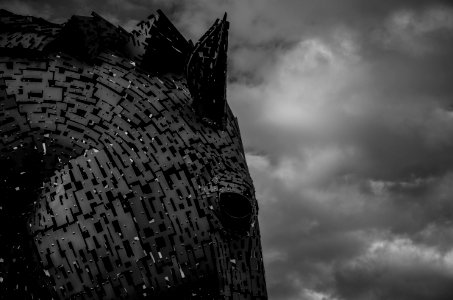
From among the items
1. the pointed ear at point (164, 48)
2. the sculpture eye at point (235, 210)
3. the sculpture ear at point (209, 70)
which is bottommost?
the sculpture eye at point (235, 210)

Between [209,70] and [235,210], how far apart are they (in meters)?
0.82

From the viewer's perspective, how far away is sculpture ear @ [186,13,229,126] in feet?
8.47

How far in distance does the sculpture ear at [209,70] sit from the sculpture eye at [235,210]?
64cm

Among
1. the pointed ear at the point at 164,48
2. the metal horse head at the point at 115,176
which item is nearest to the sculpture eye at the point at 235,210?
the metal horse head at the point at 115,176

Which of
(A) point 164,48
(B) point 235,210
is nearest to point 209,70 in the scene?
(A) point 164,48

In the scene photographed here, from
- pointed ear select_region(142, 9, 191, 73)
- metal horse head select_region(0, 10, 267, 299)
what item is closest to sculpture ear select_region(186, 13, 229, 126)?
metal horse head select_region(0, 10, 267, 299)

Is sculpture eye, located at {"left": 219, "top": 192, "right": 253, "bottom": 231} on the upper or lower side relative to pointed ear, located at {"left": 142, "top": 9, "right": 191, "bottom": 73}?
lower

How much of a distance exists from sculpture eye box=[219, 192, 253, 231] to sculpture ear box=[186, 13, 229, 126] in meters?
0.64

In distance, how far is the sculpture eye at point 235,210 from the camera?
2.21m

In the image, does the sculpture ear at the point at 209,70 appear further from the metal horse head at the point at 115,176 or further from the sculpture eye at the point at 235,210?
the sculpture eye at the point at 235,210

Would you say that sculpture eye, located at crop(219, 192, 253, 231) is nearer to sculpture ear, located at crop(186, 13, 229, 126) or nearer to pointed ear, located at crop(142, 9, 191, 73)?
sculpture ear, located at crop(186, 13, 229, 126)

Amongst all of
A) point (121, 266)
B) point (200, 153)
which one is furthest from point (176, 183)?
point (121, 266)

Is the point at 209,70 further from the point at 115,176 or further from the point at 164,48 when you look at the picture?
the point at 115,176

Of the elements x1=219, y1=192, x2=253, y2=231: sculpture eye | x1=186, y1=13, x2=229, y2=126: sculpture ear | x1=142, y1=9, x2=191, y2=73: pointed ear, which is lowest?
x1=219, y1=192, x2=253, y2=231: sculpture eye
